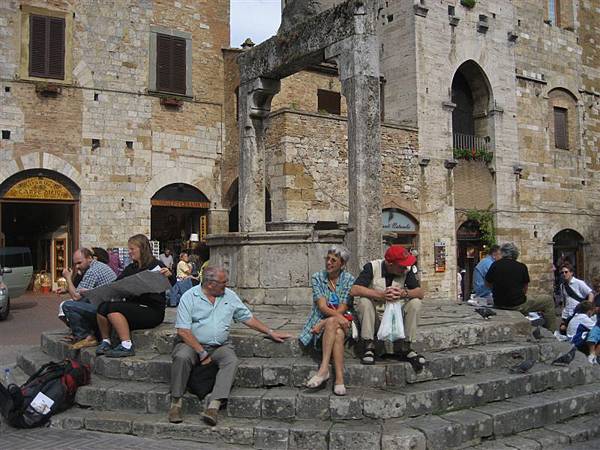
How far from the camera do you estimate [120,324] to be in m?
6.48

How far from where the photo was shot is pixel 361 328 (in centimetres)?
587

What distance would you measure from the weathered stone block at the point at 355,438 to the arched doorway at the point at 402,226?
1404cm

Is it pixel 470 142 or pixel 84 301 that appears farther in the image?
pixel 470 142

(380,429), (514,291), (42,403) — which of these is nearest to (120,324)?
(42,403)

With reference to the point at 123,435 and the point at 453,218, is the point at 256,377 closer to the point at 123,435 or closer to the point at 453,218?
the point at 123,435

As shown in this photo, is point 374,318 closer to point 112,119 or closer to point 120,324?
point 120,324

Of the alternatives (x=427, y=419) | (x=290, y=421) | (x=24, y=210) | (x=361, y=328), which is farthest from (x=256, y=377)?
(x=24, y=210)

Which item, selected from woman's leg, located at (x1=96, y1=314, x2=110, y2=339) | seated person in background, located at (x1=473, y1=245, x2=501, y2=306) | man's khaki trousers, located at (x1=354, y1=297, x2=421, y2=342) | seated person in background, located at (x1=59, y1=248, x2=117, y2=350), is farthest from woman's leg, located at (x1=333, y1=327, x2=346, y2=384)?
seated person in background, located at (x1=473, y1=245, x2=501, y2=306)

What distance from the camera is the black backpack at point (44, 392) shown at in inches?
219

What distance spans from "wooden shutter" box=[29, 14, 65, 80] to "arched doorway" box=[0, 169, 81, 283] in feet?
9.78

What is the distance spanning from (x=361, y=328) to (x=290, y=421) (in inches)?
43.5

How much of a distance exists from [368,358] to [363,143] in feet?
11.5

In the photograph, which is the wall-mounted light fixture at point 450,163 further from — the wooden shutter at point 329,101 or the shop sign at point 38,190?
the shop sign at point 38,190

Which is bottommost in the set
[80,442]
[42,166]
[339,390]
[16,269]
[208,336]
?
[80,442]
